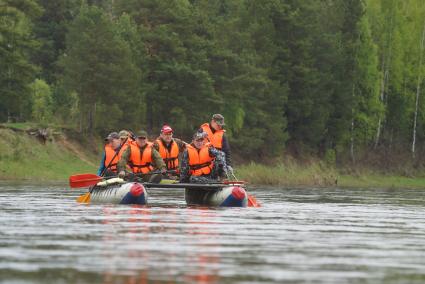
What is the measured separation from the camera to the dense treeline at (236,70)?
62594 millimetres

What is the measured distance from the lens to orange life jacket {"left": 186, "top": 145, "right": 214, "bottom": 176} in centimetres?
2891

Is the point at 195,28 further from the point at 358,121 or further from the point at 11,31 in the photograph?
the point at 358,121

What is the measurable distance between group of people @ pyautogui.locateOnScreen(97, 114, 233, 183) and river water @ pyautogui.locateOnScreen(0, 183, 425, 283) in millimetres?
1949

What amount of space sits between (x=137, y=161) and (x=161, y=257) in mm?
14486

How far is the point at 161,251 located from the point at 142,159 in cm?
1372

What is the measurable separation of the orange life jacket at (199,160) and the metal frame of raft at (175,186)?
16.8 inches

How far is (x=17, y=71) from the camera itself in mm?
60156

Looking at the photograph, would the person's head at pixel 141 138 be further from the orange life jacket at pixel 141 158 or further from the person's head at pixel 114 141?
the person's head at pixel 114 141

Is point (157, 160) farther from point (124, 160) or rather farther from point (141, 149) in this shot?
point (124, 160)

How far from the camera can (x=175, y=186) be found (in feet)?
91.1

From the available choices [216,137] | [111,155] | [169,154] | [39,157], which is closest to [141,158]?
[169,154]

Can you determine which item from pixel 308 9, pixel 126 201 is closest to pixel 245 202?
pixel 126 201

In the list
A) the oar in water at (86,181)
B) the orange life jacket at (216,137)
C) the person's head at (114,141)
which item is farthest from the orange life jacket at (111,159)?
the orange life jacket at (216,137)

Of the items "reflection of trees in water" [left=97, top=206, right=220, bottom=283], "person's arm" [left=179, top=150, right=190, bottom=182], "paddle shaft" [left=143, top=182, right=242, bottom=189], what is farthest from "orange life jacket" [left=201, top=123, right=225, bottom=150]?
"reflection of trees in water" [left=97, top=206, right=220, bottom=283]
